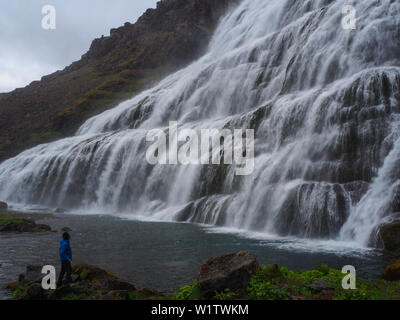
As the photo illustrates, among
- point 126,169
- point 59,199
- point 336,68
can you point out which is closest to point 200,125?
point 126,169

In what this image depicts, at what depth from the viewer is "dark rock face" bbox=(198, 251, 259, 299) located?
9922mm

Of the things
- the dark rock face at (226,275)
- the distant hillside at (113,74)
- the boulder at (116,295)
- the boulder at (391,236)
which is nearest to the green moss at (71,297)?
the boulder at (116,295)

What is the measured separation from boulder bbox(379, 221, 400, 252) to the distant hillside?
65.7 metres

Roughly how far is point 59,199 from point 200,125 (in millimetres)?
20151

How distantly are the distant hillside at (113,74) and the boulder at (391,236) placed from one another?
65.7 m

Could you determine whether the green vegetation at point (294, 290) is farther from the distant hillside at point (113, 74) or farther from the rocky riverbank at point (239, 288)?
the distant hillside at point (113, 74)

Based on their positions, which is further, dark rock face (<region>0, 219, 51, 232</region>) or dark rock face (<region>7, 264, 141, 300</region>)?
dark rock face (<region>0, 219, 51, 232</region>)

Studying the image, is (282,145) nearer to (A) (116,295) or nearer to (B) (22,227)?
(B) (22,227)

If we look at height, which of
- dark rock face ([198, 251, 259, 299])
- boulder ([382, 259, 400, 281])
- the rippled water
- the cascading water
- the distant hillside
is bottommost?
the rippled water

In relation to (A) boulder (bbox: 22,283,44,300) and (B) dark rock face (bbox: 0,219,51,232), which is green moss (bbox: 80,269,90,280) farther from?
(B) dark rock face (bbox: 0,219,51,232)

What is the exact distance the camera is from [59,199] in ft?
154

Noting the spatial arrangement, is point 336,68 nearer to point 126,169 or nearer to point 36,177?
point 126,169

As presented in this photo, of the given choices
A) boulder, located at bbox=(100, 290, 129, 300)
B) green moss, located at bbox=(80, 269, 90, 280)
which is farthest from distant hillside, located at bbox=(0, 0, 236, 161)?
boulder, located at bbox=(100, 290, 129, 300)

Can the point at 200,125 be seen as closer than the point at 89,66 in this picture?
Yes
